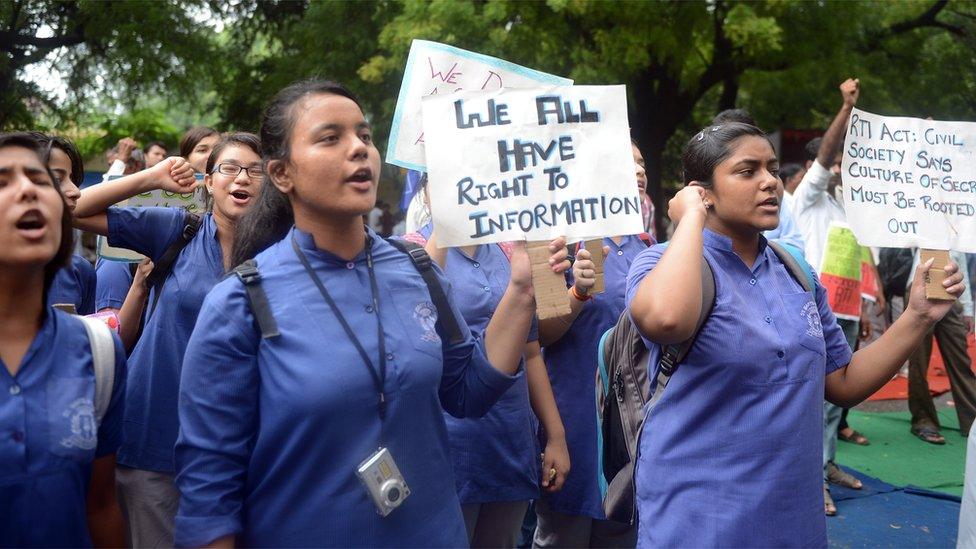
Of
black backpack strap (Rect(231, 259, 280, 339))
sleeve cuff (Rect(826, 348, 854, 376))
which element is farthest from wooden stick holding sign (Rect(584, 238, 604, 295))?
black backpack strap (Rect(231, 259, 280, 339))

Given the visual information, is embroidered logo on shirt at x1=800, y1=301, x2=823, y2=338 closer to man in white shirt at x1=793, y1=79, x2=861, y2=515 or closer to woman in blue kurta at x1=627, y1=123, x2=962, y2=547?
woman in blue kurta at x1=627, y1=123, x2=962, y2=547

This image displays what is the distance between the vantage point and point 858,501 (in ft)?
21.5

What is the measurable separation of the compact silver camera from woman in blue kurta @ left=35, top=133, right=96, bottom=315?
1.53m

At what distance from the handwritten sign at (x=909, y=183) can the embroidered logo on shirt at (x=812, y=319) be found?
0.61 m

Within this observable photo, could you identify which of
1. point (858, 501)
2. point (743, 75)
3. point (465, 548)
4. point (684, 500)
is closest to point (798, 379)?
point (684, 500)

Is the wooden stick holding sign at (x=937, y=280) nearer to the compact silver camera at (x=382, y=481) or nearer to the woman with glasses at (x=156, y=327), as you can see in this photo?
the compact silver camera at (x=382, y=481)

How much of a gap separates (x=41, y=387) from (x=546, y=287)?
1306 mm

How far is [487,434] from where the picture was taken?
3.74 m

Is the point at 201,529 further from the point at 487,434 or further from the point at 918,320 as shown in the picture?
the point at 918,320

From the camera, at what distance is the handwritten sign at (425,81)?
3539mm

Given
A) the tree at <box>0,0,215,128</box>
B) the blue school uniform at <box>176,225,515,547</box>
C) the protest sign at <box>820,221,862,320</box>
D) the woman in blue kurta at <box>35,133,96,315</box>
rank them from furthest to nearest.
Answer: the tree at <box>0,0,215,128</box> < the protest sign at <box>820,221,862,320</box> < the woman in blue kurta at <box>35,133,96,315</box> < the blue school uniform at <box>176,225,515,547</box>

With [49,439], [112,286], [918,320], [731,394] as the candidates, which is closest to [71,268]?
[112,286]

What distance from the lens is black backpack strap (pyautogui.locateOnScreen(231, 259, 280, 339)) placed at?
7.73ft

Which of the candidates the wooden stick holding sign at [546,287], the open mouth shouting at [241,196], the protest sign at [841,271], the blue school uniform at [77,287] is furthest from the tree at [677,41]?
the wooden stick holding sign at [546,287]
